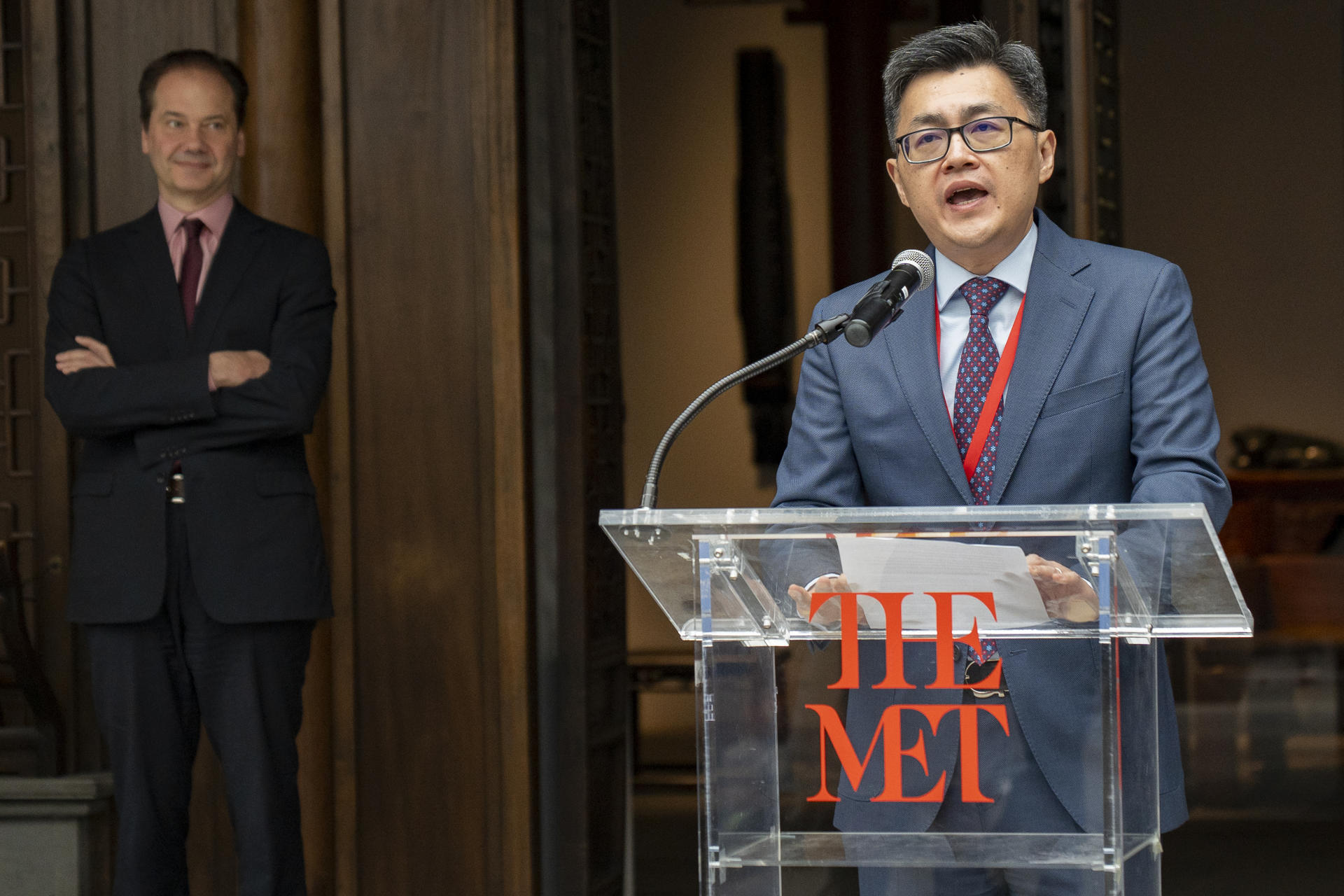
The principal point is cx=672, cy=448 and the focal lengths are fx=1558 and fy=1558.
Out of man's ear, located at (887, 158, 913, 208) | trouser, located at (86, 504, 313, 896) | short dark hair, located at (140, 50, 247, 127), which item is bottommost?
trouser, located at (86, 504, 313, 896)

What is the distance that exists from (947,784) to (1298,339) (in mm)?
8405

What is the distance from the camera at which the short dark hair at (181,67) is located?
10.2ft

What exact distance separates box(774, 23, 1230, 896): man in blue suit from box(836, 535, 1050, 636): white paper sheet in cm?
31

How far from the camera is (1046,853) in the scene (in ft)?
4.77

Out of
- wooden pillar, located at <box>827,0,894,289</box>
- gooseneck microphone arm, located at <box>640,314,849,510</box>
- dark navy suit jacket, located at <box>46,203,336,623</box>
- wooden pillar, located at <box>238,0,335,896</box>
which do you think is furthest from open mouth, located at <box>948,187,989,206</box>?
wooden pillar, located at <box>827,0,894,289</box>

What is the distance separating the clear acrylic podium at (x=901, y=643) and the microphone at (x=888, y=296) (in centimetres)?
20

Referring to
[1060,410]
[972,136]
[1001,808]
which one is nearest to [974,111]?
[972,136]

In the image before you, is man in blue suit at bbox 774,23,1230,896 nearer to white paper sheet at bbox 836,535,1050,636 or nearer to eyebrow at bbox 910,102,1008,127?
eyebrow at bbox 910,102,1008,127

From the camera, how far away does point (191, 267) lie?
3.09 metres

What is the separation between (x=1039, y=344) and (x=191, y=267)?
1909 mm

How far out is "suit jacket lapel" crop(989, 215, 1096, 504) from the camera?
1763mm

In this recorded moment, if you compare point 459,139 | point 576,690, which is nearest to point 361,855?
point 576,690

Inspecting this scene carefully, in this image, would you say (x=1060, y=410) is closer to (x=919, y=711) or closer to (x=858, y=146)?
(x=919, y=711)

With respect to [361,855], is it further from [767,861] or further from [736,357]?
[736,357]
